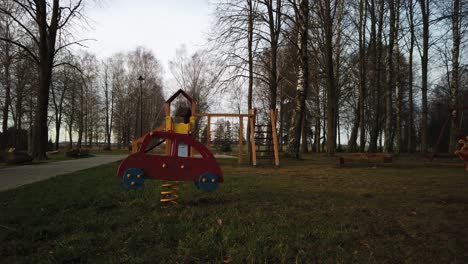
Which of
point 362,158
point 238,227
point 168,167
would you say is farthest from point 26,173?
point 362,158

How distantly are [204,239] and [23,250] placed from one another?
6.00ft

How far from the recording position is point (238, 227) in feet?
11.2

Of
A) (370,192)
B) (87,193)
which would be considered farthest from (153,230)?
(370,192)

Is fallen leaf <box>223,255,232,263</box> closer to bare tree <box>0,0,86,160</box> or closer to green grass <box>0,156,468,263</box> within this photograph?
green grass <box>0,156,468,263</box>

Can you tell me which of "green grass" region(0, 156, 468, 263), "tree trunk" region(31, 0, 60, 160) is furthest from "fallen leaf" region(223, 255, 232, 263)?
"tree trunk" region(31, 0, 60, 160)

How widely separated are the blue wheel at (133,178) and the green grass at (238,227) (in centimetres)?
39

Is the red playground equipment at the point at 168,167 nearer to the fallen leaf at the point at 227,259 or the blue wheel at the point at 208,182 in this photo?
the blue wheel at the point at 208,182

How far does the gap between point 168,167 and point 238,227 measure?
180 cm

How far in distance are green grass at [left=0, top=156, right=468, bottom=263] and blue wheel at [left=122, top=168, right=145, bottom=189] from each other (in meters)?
0.39

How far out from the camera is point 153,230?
3381 mm

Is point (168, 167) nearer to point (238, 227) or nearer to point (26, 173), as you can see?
point (238, 227)

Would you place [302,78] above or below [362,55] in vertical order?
below

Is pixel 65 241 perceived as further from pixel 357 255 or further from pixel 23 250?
pixel 357 255

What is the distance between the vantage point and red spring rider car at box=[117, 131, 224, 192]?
4.57 metres
